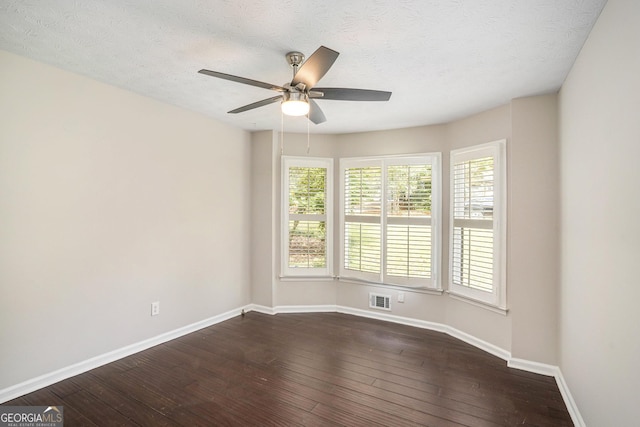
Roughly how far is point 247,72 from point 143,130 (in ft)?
4.62

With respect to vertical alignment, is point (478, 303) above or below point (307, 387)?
above

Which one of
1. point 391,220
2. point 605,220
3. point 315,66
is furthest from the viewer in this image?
point 391,220

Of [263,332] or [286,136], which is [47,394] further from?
[286,136]

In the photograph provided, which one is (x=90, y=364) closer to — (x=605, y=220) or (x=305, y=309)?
(x=305, y=309)

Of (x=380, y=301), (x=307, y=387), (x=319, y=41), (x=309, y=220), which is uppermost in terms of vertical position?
(x=319, y=41)

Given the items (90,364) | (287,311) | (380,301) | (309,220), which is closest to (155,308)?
(90,364)

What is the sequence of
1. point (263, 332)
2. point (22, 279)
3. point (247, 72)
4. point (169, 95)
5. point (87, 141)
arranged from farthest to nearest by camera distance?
point (263, 332) < point (169, 95) < point (87, 141) < point (247, 72) < point (22, 279)

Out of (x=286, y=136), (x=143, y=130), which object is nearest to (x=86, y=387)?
(x=143, y=130)

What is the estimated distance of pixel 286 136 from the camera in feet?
14.4

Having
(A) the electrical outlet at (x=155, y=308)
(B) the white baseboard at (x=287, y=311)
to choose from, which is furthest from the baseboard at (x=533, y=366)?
(A) the electrical outlet at (x=155, y=308)

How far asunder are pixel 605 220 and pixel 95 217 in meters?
3.75

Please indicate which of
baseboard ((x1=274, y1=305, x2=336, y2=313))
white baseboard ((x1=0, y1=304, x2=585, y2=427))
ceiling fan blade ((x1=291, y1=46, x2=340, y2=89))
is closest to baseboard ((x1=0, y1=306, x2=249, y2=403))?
white baseboard ((x1=0, y1=304, x2=585, y2=427))

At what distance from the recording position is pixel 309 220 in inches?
173

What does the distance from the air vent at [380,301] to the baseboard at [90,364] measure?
6.89 feet
